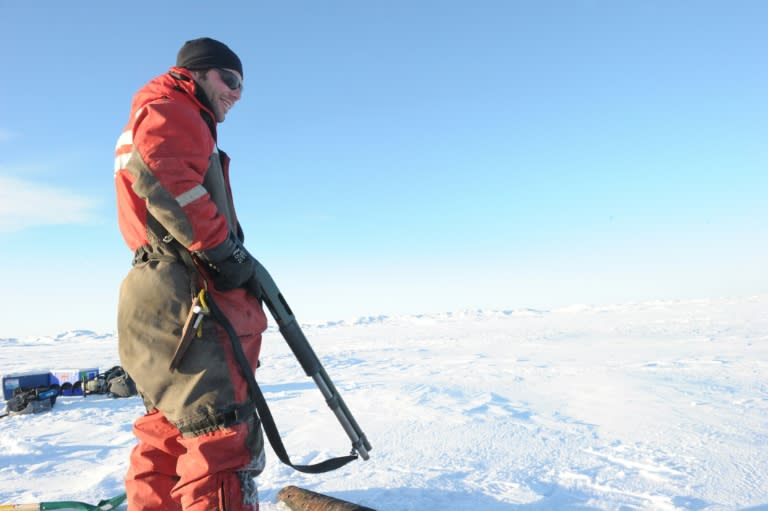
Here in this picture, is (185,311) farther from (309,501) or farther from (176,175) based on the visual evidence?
(309,501)

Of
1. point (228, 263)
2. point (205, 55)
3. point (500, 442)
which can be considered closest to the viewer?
point (228, 263)

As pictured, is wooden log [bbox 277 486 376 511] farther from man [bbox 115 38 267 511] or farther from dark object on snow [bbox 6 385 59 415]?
dark object on snow [bbox 6 385 59 415]

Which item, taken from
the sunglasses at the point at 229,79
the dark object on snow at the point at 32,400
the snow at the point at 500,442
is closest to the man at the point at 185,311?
the sunglasses at the point at 229,79

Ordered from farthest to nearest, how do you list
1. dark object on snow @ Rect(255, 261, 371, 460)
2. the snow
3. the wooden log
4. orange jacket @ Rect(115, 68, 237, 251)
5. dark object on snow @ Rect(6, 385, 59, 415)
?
1. dark object on snow @ Rect(6, 385, 59, 415)
2. the snow
3. the wooden log
4. dark object on snow @ Rect(255, 261, 371, 460)
5. orange jacket @ Rect(115, 68, 237, 251)

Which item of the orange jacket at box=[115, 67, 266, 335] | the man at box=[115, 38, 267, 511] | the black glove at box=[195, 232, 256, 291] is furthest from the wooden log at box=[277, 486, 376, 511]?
the black glove at box=[195, 232, 256, 291]

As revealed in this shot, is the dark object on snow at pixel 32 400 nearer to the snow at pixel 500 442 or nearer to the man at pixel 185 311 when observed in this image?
the snow at pixel 500 442

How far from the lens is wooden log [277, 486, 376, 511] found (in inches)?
79.2

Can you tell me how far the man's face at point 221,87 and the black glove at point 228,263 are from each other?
0.57m

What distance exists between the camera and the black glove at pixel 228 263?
148cm

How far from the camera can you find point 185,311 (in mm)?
1465

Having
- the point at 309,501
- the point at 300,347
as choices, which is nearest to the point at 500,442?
the point at 309,501

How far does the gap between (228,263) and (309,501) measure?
133cm

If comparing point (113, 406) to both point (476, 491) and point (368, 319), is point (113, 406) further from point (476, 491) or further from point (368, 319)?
point (368, 319)

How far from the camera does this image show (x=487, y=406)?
15.1ft
